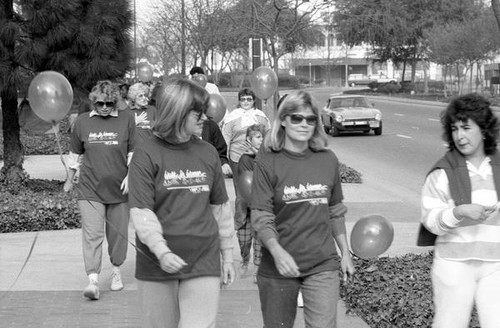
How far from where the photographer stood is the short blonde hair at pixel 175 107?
4215mm

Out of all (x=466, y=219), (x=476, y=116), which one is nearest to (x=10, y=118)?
(x=476, y=116)

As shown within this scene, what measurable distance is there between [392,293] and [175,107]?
2824mm

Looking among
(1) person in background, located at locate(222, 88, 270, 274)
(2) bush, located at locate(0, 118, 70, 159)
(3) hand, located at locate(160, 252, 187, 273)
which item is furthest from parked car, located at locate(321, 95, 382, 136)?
(3) hand, located at locate(160, 252, 187, 273)

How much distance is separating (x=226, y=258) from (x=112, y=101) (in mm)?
2911

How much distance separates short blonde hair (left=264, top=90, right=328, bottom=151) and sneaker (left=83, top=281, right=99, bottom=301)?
2.97m

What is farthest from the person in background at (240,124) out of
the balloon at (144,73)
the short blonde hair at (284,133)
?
the balloon at (144,73)

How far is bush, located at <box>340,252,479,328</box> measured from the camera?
597cm

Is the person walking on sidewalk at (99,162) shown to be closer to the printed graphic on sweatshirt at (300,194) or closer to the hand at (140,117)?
the hand at (140,117)

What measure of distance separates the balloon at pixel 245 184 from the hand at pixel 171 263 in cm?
259

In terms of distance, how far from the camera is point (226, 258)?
4.41 meters

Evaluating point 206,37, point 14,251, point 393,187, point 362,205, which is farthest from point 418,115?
point 14,251

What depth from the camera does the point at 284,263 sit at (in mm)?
4242

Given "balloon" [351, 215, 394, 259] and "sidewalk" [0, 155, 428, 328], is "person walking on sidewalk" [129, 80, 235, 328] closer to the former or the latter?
"balloon" [351, 215, 394, 259]

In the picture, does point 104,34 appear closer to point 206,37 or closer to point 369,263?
point 369,263
